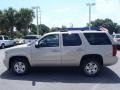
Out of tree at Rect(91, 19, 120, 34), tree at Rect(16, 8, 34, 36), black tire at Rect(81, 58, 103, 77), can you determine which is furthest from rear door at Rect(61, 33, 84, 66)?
tree at Rect(91, 19, 120, 34)

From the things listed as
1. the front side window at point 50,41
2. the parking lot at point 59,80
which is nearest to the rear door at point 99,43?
the parking lot at point 59,80

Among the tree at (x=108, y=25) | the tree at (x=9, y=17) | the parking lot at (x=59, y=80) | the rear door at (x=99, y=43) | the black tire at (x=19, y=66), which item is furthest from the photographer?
the tree at (x=108, y=25)

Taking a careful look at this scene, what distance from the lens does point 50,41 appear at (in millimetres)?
10156

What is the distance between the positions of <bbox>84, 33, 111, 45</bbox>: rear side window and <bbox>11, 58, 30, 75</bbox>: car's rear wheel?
2751mm

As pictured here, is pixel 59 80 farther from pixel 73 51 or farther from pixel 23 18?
pixel 23 18

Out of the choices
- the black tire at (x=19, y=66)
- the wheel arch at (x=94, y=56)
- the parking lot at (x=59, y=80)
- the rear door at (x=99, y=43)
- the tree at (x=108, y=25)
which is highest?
the tree at (x=108, y=25)

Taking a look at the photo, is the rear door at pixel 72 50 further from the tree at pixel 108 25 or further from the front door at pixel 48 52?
the tree at pixel 108 25

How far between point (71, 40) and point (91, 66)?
1.32 metres

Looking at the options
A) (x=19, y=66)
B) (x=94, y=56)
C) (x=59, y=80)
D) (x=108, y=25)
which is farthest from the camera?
(x=108, y=25)

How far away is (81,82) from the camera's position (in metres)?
9.23

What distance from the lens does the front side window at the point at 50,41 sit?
10.1 meters

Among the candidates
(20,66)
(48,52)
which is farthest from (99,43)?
(20,66)

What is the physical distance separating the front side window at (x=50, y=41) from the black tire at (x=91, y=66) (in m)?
1.39

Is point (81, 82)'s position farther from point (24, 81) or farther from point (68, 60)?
point (24, 81)
